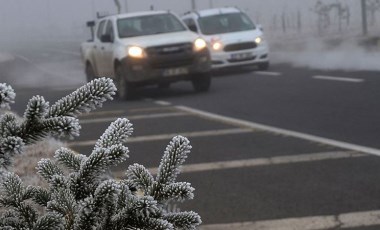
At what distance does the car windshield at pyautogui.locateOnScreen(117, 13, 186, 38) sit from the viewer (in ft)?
55.6

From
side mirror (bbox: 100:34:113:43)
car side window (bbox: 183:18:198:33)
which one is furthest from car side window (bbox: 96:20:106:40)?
car side window (bbox: 183:18:198:33)

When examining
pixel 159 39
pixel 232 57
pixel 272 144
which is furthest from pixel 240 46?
pixel 272 144

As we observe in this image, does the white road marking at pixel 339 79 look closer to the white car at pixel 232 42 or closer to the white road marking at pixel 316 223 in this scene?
the white car at pixel 232 42

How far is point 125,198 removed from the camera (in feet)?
6.40

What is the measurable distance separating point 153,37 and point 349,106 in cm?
541

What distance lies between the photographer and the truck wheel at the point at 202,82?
16734 mm

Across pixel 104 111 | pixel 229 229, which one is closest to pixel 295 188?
pixel 229 229

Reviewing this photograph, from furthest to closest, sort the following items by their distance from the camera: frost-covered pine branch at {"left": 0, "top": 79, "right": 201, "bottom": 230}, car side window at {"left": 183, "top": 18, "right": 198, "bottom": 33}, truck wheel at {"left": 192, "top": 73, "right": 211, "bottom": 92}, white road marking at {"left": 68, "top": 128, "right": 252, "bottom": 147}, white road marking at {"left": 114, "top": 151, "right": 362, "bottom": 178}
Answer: car side window at {"left": 183, "top": 18, "right": 198, "bottom": 33}
truck wheel at {"left": 192, "top": 73, "right": 211, "bottom": 92}
white road marking at {"left": 68, "top": 128, "right": 252, "bottom": 147}
white road marking at {"left": 114, "top": 151, "right": 362, "bottom": 178}
frost-covered pine branch at {"left": 0, "top": 79, "right": 201, "bottom": 230}

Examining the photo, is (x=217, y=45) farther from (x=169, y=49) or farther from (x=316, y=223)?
(x=316, y=223)

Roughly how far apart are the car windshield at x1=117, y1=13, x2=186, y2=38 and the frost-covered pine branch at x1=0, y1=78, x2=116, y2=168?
15090mm

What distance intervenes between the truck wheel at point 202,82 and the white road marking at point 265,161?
27.9 feet

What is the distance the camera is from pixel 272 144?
918 cm

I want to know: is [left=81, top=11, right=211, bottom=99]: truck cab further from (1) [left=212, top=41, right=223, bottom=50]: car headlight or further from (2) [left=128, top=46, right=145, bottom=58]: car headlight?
(1) [left=212, top=41, right=223, bottom=50]: car headlight

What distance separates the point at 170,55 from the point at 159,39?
1.32ft
